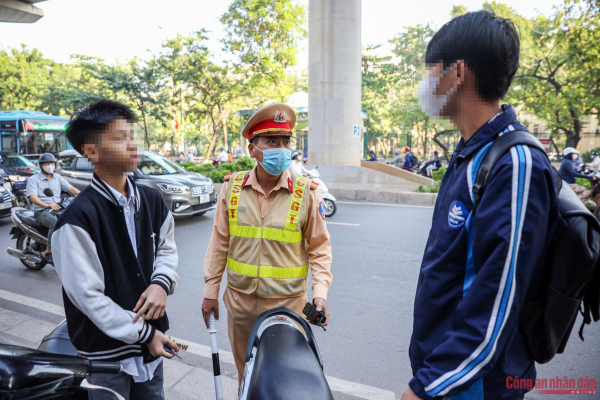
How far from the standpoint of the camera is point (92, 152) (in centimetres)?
165

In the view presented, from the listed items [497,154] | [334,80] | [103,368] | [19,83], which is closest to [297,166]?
[334,80]

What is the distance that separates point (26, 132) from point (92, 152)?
60.7 ft

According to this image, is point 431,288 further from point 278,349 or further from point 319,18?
point 319,18

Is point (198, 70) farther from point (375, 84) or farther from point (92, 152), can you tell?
point (92, 152)

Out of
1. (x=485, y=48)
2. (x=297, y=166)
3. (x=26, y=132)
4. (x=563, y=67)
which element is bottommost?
(x=297, y=166)

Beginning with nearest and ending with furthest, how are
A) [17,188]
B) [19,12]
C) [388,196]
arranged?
[19,12]
[17,188]
[388,196]

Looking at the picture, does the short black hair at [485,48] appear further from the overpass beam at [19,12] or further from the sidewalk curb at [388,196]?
the sidewalk curb at [388,196]

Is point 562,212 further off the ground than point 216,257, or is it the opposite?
point 562,212

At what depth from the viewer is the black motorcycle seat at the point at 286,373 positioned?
1109 mm

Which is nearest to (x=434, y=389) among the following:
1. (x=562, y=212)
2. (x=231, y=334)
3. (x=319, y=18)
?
(x=562, y=212)

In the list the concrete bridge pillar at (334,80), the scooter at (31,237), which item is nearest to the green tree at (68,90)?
the concrete bridge pillar at (334,80)

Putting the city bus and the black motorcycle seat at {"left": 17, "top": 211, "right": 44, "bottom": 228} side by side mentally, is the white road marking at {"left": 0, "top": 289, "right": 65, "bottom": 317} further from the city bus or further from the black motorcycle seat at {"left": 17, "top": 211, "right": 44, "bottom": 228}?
the city bus

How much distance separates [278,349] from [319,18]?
14.4 meters

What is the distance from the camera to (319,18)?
1395 cm
